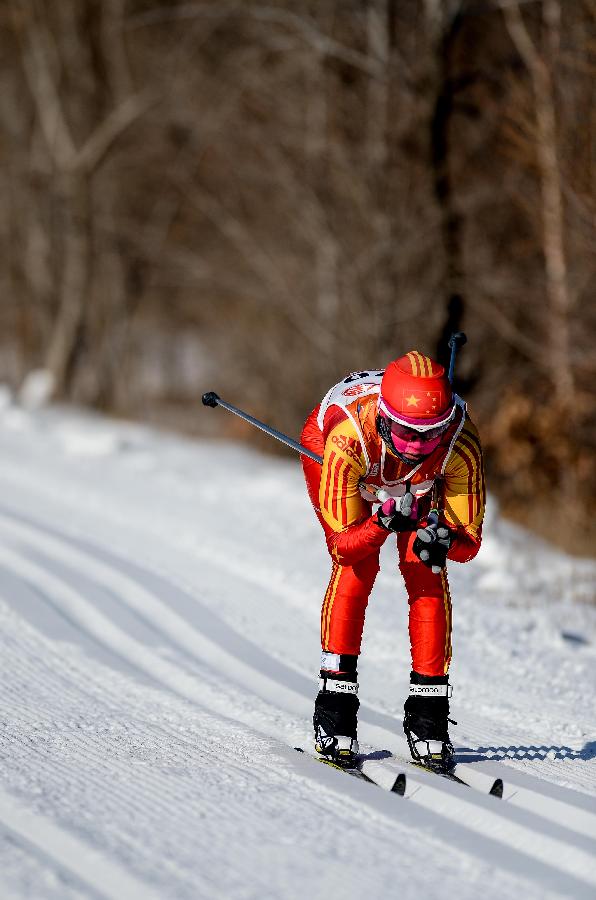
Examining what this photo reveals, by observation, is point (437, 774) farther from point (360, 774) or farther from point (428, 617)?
point (428, 617)

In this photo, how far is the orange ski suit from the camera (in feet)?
A: 15.4

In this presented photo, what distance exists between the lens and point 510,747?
534 cm

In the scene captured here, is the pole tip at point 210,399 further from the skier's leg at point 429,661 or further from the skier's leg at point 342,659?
the skier's leg at point 429,661

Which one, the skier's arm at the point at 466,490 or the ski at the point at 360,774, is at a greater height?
the skier's arm at the point at 466,490

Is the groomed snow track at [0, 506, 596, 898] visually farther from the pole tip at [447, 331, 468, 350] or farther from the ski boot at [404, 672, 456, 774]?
the pole tip at [447, 331, 468, 350]

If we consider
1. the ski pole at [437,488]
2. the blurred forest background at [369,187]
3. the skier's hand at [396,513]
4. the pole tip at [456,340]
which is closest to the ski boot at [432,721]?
the ski pole at [437,488]

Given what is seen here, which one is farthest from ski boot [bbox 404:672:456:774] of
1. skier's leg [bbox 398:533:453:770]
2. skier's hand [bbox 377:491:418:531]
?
skier's hand [bbox 377:491:418:531]

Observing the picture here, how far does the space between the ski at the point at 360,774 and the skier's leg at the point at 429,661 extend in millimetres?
243

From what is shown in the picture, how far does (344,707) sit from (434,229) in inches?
383

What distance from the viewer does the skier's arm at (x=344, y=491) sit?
15.3ft

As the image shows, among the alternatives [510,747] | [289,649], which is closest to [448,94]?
[289,649]

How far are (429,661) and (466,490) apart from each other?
2.23 feet

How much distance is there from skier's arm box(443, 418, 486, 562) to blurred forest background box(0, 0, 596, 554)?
21.7ft

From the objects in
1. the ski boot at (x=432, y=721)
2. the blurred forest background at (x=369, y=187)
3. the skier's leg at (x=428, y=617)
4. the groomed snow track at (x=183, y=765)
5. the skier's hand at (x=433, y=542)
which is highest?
the blurred forest background at (x=369, y=187)
